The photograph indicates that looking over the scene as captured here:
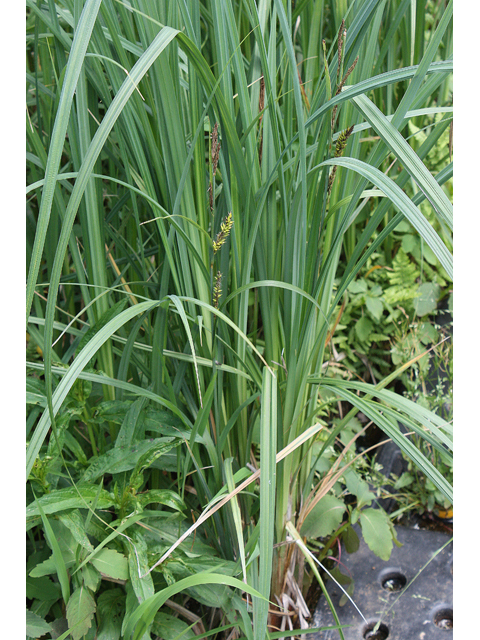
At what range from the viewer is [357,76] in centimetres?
65

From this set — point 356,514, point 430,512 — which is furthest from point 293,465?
point 430,512

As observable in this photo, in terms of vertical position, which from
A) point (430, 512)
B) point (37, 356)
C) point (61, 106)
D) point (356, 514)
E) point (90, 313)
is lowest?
point (430, 512)

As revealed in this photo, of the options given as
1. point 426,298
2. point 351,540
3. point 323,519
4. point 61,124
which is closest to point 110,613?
point 323,519

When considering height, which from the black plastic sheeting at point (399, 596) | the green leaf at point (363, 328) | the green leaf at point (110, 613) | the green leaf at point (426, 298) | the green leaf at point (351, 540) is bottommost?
the black plastic sheeting at point (399, 596)

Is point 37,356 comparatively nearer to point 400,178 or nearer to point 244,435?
point 244,435

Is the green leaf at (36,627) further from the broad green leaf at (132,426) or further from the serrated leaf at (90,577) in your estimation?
the broad green leaf at (132,426)

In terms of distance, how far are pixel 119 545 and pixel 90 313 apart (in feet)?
1.16

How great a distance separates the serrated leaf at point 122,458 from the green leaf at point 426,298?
0.86 metres

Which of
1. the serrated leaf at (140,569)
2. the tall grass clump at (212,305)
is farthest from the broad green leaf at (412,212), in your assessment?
the serrated leaf at (140,569)

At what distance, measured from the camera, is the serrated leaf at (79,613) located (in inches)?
23.5

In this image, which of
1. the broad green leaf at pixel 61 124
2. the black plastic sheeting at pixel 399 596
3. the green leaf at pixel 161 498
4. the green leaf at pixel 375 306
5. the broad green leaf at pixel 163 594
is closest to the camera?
the broad green leaf at pixel 61 124

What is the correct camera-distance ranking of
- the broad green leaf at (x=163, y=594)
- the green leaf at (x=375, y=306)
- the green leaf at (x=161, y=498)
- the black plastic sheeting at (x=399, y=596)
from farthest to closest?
the green leaf at (x=375, y=306) < the black plastic sheeting at (x=399, y=596) < the green leaf at (x=161, y=498) < the broad green leaf at (x=163, y=594)

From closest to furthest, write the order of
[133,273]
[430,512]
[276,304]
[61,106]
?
1. [61,106]
2. [276,304]
3. [133,273]
4. [430,512]

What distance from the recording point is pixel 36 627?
1.99 ft
